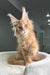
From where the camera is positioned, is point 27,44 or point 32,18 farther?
point 32,18

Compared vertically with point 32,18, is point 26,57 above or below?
below

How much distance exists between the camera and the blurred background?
129cm

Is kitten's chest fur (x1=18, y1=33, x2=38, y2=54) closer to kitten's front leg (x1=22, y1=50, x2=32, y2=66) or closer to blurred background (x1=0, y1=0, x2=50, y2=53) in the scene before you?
kitten's front leg (x1=22, y1=50, x2=32, y2=66)

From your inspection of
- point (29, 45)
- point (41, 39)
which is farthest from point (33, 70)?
point (41, 39)

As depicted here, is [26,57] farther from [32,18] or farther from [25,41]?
[32,18]

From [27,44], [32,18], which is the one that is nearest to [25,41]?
[27,44]

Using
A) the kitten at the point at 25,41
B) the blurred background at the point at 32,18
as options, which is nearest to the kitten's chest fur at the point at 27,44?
the kitten at the point at 25,41

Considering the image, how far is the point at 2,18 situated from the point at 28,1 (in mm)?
342

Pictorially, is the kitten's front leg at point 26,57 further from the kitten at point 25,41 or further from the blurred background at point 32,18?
the blurred background at point 32,18

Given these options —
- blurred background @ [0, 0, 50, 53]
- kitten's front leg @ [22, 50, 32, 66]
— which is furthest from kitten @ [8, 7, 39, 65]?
blurred background @ [0, 0, 50, 53]

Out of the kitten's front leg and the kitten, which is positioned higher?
the kitten

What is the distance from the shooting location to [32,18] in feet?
4.32

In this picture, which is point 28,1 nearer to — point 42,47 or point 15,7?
point 15,7

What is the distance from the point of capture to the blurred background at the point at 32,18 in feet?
4.25
